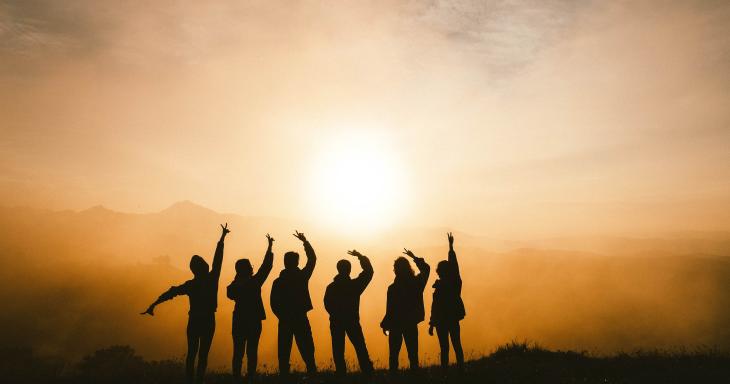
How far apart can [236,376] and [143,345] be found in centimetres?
15525

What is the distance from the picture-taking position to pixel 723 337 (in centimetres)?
14812

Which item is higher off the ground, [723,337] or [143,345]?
[143,345]

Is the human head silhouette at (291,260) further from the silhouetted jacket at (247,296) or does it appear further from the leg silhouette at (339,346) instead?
the leg silhouette at (339,346)

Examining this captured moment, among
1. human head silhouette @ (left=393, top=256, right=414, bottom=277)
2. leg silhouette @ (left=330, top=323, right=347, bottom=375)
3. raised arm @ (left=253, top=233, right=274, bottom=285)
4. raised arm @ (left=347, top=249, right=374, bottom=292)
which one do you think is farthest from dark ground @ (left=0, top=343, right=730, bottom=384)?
raised arm @ (left=253, top=233, right=274, bottom=285)

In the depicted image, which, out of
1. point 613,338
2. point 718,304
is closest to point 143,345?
point 613,338

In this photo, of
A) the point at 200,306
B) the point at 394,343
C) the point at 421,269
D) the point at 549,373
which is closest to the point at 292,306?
the point at 200,306

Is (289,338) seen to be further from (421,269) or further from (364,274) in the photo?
(421,269)

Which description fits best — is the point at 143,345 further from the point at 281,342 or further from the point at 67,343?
the point at 281,342

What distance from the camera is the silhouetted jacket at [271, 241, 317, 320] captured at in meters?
9.23

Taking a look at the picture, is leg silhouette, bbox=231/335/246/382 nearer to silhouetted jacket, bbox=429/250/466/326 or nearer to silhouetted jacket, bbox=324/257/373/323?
silhouetted jacket, bbox=324/257/373/323

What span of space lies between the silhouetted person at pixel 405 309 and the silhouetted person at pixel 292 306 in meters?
1.85

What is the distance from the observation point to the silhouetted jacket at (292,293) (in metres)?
9.23

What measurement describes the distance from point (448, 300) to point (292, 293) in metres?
3.76

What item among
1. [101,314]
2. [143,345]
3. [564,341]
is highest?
[101,314]
